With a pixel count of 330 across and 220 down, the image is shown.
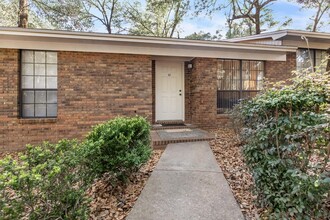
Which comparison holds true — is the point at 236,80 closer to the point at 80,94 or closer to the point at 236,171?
the point at 236,171

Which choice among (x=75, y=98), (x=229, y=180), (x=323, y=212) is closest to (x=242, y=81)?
(x=229, y=180)

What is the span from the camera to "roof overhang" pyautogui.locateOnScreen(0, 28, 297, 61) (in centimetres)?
575

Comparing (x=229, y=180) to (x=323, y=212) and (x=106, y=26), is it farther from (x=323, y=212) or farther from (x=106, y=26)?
(x=106, y=26)

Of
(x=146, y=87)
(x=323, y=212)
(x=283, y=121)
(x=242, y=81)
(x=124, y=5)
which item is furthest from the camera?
(x=124, y=5)

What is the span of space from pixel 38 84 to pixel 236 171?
19.6ft

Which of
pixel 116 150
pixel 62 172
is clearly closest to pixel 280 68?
pixel 116 150

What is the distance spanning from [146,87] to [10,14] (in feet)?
40.1

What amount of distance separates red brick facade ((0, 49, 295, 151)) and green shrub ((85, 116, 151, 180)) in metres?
3.33

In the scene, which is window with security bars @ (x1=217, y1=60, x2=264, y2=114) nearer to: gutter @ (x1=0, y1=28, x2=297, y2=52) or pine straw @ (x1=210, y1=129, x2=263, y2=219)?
gutter @ (x1=0, y1=28, x2=297, y2=52)

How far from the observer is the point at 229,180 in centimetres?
359

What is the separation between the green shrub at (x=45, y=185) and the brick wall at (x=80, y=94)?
4032mm

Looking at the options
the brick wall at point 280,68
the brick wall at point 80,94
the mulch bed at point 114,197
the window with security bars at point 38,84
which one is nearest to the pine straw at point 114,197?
the mulch bed at point 114,197

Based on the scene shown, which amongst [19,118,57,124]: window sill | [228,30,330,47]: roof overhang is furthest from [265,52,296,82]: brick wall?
[19,118,57,124]: window sill

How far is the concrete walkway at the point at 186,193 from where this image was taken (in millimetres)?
2572
